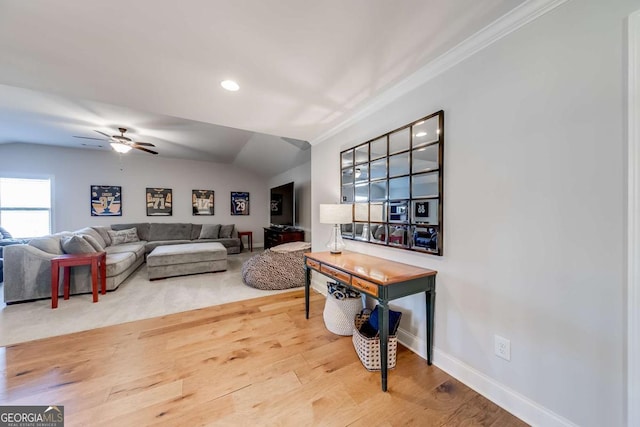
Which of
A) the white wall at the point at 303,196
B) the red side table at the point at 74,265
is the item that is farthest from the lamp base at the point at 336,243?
the red side table at the point at 74,265

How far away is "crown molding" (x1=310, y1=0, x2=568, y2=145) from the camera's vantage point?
1181mm

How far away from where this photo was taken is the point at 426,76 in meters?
1.71

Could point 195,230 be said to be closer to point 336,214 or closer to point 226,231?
point 226,231

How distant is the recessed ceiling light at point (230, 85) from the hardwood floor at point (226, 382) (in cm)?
234

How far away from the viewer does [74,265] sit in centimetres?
296

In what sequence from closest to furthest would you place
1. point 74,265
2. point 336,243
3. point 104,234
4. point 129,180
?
1. point 336,243
2. point 74,265
3. point 104,234
4. point 129,180

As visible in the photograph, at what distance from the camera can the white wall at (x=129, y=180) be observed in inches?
200

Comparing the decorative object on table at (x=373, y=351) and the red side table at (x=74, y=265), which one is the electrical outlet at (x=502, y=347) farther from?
the red side table at (x=74, y=265)

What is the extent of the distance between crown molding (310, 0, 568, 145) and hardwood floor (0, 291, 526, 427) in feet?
7.42

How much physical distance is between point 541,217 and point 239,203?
7.12 metres

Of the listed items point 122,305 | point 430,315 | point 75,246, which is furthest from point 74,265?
point 430,315

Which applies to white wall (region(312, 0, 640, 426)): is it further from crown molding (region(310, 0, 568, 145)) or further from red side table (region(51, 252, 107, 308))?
red side table (region(51, 252, 107, 308))

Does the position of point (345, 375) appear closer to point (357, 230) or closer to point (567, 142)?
point (357, 230)
